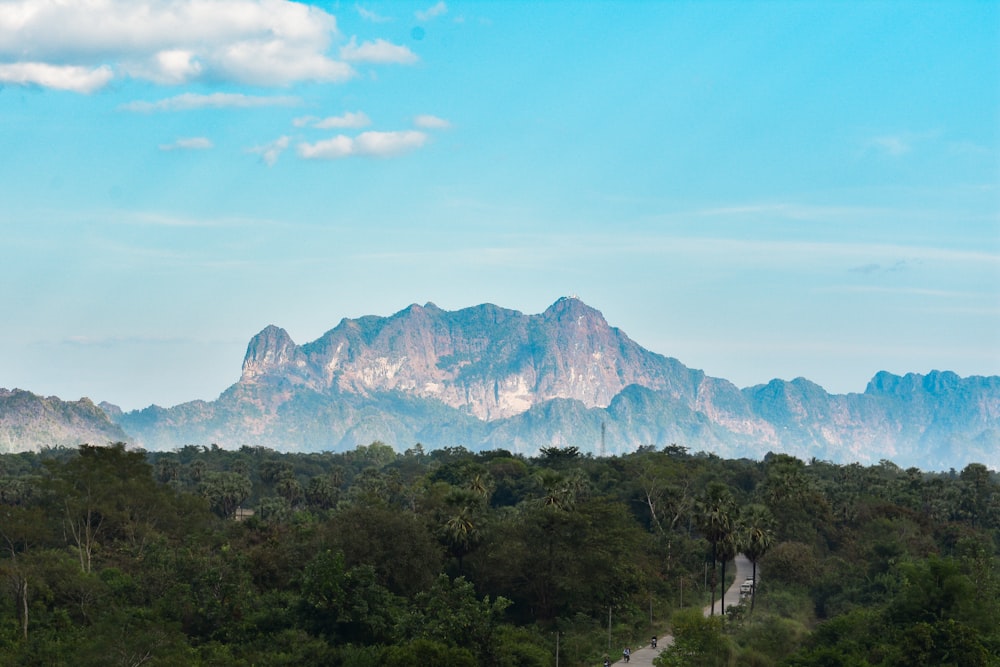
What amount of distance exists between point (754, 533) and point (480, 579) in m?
19.3

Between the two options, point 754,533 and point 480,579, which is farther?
point 480,579

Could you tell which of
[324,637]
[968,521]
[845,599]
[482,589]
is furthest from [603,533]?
[968,521]

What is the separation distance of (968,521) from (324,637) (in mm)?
79788

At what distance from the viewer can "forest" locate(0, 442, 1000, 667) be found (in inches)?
2318

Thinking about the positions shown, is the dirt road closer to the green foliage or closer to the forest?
the forest

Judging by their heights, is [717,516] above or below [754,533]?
above

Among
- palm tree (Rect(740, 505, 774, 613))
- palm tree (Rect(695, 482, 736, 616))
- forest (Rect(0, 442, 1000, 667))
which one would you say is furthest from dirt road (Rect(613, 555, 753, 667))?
palm tree (Rect(695, 482, 736, 616))

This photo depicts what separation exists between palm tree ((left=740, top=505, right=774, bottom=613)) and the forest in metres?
0.19

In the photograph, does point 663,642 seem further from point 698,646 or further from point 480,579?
point 698,646

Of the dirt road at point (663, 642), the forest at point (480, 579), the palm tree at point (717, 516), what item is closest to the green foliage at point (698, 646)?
the forest at point (480, 579)

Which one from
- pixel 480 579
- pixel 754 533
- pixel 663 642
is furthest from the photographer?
pixel 480 579

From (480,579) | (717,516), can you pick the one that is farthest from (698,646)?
(480,579)

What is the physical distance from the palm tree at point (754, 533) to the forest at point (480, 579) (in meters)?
0.19

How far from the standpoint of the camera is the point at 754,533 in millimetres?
78625
